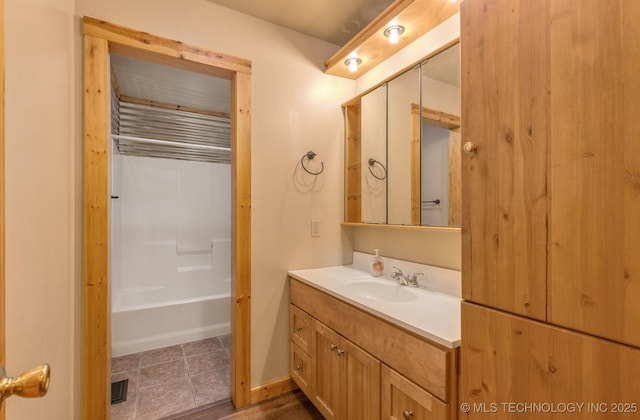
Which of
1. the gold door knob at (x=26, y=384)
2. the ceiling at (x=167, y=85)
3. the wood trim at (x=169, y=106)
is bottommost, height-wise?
the gold door knob at (x=26, y=384)

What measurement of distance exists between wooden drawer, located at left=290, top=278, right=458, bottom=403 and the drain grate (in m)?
1.49

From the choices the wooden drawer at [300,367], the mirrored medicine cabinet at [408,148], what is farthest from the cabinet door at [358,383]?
the mirrored medicine cabinet at [408,148]

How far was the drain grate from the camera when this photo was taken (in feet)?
6.36

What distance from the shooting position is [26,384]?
0.45 metres

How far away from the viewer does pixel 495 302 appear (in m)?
0.88

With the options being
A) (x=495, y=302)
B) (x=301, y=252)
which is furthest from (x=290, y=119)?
(x=495, y=302)

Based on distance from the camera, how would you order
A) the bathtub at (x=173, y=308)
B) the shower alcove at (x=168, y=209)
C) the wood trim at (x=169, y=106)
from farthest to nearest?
the wood trim at (x=169, y=106), the shower alcove at (x=168, y=209), the bathtub at (x=173, y=308)

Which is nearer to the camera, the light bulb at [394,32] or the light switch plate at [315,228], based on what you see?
the light bulb at [394,32]

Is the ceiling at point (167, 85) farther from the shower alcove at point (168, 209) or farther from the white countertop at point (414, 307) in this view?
the white countertop at point (414, 307)

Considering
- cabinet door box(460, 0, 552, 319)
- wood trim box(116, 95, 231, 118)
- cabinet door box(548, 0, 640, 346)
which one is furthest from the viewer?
wood trim box(116, 95, 231, 118)

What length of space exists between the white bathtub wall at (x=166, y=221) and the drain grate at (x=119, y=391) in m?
1.00

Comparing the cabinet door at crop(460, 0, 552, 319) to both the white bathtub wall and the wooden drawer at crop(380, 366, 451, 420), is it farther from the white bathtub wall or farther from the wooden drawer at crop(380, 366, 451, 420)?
the white bathtub wall

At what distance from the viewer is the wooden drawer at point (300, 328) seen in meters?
1.83

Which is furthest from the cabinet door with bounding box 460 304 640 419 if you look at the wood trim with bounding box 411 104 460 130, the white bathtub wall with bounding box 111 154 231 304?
the white bathtub wall with bounding box 111 154 231 304
